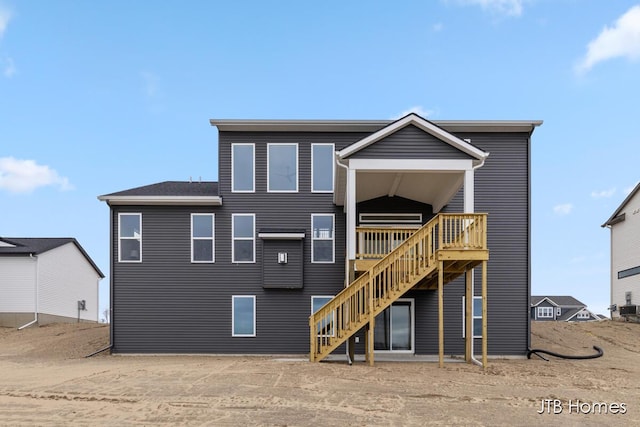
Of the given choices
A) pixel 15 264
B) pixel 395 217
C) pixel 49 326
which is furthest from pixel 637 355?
pixel 15 264

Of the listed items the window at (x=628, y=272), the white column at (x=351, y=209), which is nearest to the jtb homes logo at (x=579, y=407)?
the white column at (x=351, y=209)

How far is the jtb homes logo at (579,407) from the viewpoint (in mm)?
8773

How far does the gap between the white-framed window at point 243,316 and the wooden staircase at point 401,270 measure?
12.6ft

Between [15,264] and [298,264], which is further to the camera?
[15,264]

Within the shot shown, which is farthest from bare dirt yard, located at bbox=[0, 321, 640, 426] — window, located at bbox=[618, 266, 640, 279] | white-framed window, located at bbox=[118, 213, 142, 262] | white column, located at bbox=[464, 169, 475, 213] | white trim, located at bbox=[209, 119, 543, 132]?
window, located at bbox=[618, 266, 640, 279]

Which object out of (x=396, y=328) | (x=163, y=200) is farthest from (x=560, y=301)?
(x=163, y=200)

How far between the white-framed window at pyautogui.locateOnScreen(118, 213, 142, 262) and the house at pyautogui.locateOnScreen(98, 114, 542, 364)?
3 cm

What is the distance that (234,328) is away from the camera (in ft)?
55.5

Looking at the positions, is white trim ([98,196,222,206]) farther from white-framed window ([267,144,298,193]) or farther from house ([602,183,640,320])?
house ([602,183,640,320])

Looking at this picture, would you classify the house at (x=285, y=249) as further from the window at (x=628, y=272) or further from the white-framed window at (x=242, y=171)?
the window at (x=628, y=272)

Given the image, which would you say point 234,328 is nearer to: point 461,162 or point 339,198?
point 339,198

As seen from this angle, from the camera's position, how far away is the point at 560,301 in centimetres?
5638

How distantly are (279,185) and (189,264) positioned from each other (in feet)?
13.0

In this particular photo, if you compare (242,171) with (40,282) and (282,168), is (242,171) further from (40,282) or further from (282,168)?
A: (40,282)
